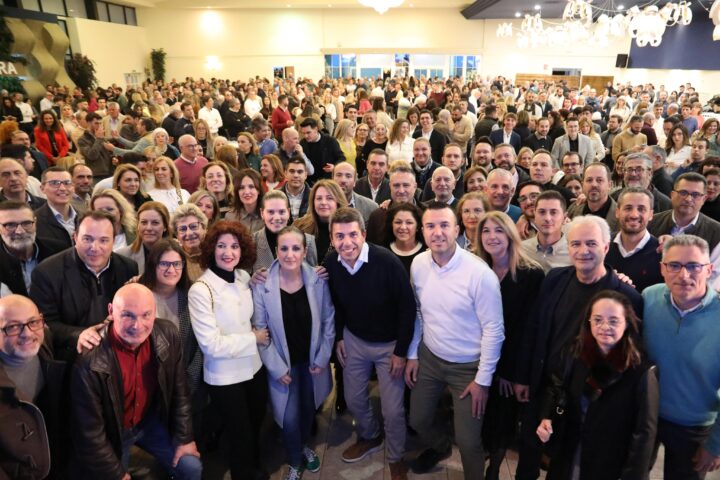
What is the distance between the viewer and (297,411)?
282 centimetres

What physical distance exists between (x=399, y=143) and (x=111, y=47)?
56.4ft

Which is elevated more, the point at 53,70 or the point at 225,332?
the point at 53,70

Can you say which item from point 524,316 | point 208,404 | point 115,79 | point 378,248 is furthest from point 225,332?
point 115,79

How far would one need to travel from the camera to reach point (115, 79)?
1822 cm

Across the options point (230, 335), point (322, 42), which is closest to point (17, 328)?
point (230, 335)

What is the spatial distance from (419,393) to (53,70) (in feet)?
53.7

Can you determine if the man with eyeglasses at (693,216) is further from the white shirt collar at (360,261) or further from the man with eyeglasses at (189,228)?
the man with eyeglasses at (189,228)

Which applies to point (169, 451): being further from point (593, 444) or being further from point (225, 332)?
point (593, 444)

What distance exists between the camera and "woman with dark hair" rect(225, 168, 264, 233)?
12.5 ft

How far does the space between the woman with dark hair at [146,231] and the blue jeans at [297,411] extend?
131 cm

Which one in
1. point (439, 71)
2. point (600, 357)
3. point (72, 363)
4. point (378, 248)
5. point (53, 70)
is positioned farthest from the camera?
point (439, 71)

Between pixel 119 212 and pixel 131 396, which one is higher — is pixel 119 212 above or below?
above

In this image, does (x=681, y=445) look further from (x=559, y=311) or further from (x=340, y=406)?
(x=340, y=406)

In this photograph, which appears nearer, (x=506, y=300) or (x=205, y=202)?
(x=506, y=300)
